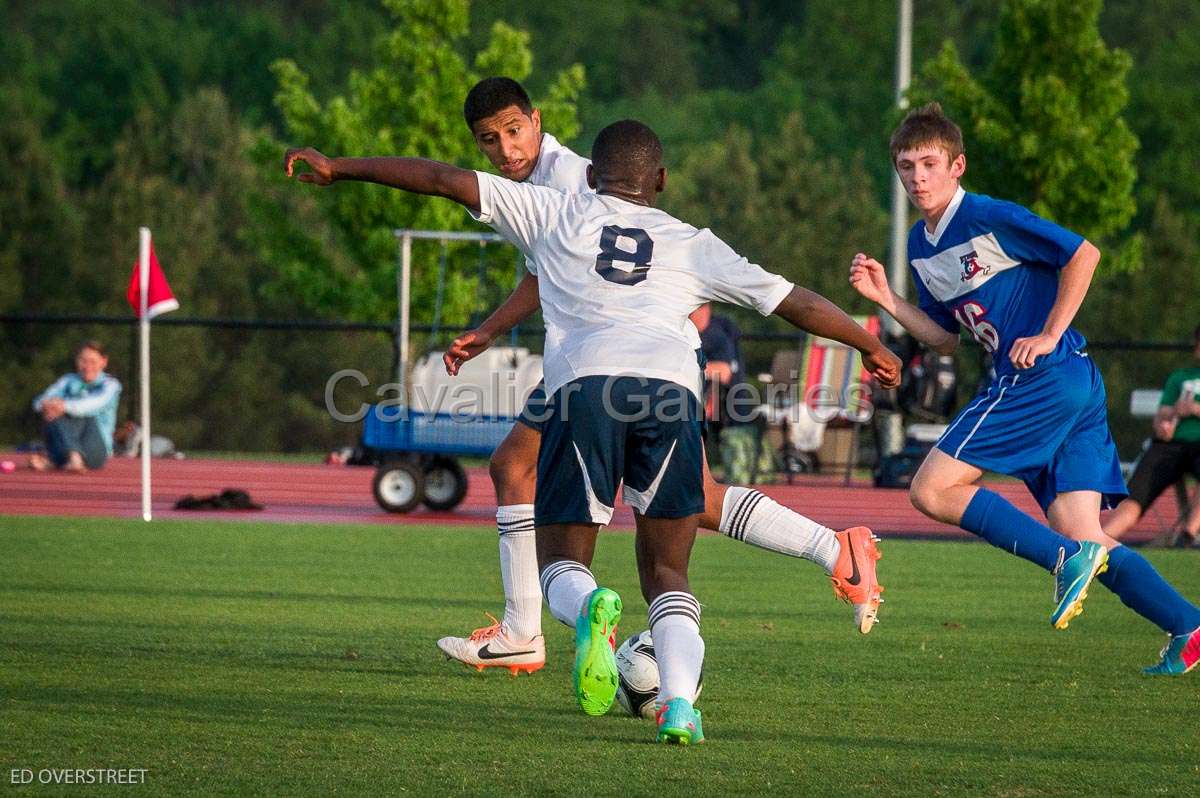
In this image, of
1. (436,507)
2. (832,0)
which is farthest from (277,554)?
Result: (832,0)

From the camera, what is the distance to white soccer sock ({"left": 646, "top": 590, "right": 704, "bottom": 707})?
4.70m

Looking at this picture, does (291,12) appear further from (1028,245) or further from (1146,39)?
(1028,245)

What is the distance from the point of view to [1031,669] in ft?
21.0

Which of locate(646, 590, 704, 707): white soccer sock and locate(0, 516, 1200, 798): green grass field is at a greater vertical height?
locate(646, 590, 704, 707): white soccer sock

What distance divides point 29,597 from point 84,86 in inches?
1777

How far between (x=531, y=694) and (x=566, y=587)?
893 millimetres

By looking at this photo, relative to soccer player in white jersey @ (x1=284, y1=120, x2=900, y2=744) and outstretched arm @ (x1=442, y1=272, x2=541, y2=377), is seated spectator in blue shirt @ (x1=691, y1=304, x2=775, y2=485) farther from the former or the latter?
soccer player in white jersey @ (x1=284, y1=120, x2=900, y2=744)

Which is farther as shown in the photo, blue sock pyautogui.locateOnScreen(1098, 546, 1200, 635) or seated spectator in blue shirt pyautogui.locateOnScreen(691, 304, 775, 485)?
seated spectator in blue shirt pyautogui.locateOnScreen(691, 304, 775, 485)

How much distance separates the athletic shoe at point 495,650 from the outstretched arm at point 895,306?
171 cm

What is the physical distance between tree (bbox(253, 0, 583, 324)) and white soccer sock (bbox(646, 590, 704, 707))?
72.2 feet

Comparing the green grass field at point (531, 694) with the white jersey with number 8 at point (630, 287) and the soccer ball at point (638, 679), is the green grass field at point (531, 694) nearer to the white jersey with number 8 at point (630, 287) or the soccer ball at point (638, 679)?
the soccer ball at point (638, 679)

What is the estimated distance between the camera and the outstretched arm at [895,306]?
5.80 meters

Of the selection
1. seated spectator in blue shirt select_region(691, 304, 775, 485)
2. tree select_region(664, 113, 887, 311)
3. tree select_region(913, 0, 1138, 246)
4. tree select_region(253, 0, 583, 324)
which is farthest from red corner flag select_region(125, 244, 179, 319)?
tree select_region(664, 113, 887, 311)

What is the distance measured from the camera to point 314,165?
5121 millimetres
